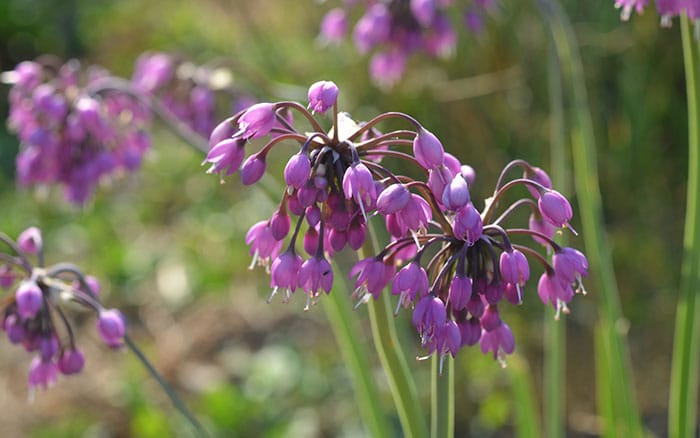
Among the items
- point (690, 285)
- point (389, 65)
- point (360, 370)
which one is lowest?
point (360, 370)

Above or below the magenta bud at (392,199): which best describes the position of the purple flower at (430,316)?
below

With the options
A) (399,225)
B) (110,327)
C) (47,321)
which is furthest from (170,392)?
(399,225)

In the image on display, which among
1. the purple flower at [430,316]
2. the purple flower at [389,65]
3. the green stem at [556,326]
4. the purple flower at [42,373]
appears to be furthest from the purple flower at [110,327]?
the purple flower at [389,65]

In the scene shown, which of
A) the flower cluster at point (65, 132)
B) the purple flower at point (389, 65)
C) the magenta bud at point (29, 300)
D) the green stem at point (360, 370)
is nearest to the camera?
the magenta bud at point (29, 300)

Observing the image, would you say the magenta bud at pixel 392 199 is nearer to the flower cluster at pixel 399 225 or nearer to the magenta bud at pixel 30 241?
the flower cluster at pixel 399 225

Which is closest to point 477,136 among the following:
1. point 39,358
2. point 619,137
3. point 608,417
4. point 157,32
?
point 619,137

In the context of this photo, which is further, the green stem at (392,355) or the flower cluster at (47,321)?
the flower cluster at (47,321)

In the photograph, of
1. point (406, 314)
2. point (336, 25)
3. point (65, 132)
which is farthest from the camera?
point (406, 314)

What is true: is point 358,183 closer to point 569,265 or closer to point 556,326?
point 569,265
